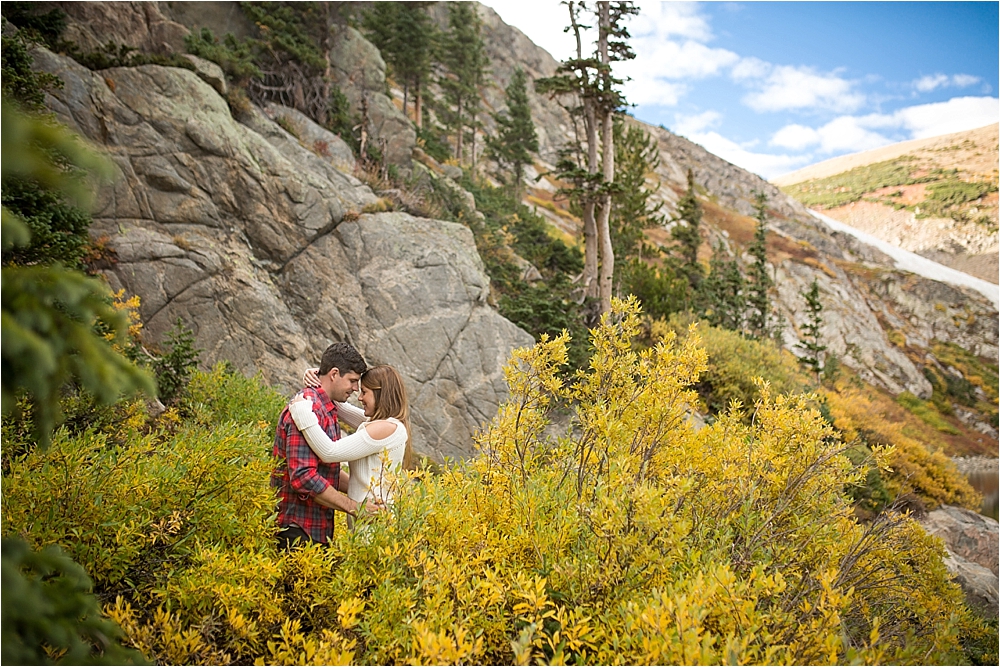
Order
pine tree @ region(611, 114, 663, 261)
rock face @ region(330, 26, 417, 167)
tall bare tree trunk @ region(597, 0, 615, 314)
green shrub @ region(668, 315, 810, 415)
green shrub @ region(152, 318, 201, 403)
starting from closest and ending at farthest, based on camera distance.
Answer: green shrub @ region(152, 318, 201, 403) < tall bare tree trunk @ region(597, 0, 615, 314) < green shrub @ region(668, 315, 810, 415) < rock face @ region(330, 26, 417, 167) < pine tree @ region(611, 114, 663, 261)

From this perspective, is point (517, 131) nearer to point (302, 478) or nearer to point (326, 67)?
point (326, 67)

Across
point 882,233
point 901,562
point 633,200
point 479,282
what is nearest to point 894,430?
point 633,200

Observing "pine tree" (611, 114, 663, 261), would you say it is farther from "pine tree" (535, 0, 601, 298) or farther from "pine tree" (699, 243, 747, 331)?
"pine tree" (535, 0, 601, 298)

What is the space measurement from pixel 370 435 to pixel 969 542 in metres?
16.0

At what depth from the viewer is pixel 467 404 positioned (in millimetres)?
10930

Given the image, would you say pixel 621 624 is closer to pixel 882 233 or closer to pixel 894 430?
pixel 894 430

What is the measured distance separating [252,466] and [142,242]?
8.43 meters

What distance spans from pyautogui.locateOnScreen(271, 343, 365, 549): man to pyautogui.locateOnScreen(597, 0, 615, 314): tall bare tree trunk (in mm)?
10478

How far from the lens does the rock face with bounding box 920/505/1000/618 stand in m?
9.30

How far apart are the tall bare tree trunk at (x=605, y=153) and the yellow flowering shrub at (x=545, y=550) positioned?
1007 centimetres

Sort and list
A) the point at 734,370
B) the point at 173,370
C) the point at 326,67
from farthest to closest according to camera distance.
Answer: the point at 326,67, the point at 734,370, the point at 173,370

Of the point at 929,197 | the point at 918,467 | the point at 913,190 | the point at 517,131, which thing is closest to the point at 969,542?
the point at 918,467

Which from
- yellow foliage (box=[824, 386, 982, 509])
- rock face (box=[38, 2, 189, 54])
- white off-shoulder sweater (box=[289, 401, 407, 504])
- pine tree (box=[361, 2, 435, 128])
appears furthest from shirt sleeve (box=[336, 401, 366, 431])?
pine tree (box=[361, 2, 435, 128])

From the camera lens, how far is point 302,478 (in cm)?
351
